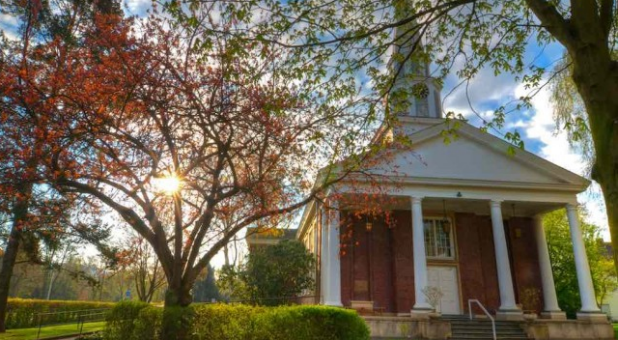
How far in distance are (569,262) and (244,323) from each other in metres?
27.5

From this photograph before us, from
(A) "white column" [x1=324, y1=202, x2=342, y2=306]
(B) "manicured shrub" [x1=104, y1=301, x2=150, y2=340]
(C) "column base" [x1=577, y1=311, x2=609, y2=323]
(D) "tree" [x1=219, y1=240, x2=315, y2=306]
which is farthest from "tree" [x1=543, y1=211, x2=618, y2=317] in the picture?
(B) "manicured shrub" [x1=104, y1=301, x2=150, y2=340]

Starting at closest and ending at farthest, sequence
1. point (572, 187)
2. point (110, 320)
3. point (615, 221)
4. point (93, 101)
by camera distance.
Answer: point (615, 221) < point (93, 101) < point (110, 320) < point (572, 187)

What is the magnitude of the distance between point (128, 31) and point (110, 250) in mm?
7909

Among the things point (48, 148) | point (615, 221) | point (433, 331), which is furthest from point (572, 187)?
point (48, 148)

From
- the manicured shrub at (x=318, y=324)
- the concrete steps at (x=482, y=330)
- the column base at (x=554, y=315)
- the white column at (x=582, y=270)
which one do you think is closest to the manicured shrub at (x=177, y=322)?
the manicured shrub at (x=318, y=324)

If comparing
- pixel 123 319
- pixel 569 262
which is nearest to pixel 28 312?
pixel 123 319

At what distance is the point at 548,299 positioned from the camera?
742 inches

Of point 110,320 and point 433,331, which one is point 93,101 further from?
point 433,331

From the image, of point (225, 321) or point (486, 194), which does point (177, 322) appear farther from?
point (486, 194)

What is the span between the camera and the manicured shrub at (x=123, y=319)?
10281 millimetres

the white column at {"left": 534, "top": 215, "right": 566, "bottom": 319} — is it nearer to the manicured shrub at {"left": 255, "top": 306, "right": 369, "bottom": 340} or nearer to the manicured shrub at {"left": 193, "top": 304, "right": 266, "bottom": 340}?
the manicured shrub at {"left": 255, "top": 306, "right": 369, "bottom": 340}

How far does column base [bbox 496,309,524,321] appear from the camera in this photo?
613 inches

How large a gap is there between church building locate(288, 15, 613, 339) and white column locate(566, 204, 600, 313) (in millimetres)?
40

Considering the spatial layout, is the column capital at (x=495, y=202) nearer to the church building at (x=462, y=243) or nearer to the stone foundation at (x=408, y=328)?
the church building at (x=462, y=243)
